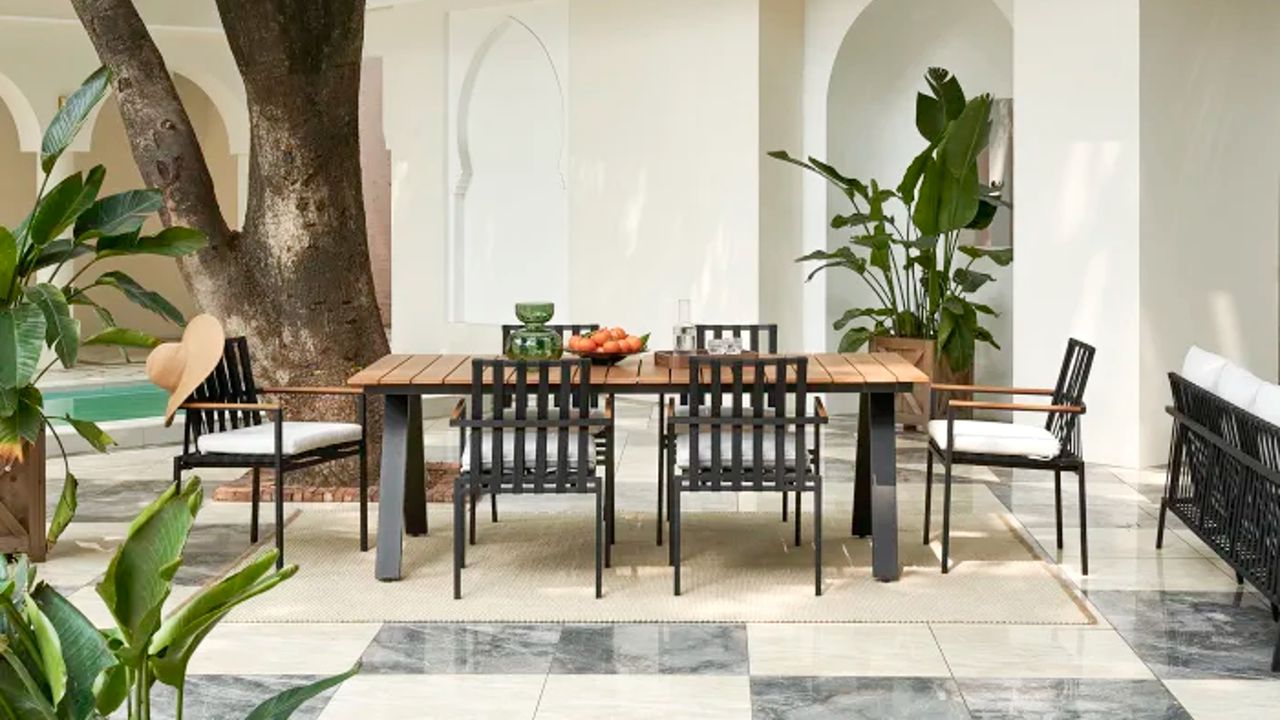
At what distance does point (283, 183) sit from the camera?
841 centimetres

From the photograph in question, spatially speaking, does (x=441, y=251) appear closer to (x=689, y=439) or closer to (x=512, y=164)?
(x=512, y=164)

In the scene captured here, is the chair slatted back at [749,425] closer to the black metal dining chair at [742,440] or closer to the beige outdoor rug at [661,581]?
the black metal dining chair at [742,440]

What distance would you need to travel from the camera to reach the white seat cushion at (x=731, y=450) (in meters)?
6.42

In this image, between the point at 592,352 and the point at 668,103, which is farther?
the point at 668,103

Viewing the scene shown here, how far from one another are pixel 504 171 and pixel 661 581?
810cm

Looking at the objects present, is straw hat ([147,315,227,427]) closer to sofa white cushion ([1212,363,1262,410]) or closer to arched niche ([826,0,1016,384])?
sofa white cushion ([1212,363,1262,410])

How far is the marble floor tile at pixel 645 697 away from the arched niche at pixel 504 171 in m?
8.56

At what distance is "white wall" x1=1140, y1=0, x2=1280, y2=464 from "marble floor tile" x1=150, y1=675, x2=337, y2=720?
575 centimetres

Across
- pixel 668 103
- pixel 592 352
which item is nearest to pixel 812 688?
pixel 592 352

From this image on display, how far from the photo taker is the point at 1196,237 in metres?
9.54

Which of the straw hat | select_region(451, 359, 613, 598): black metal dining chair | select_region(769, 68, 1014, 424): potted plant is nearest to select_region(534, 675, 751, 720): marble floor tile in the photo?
select_region(451, 359, 613, 598): black metal dining chair

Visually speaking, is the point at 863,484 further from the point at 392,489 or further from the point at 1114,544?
the point at 392,489

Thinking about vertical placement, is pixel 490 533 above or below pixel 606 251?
below

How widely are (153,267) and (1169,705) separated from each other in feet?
56.0
